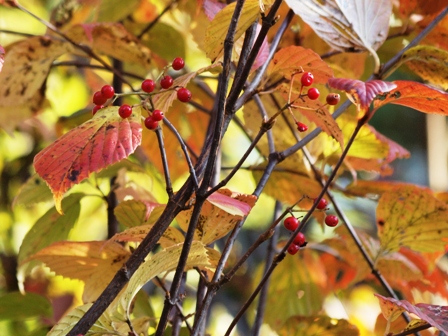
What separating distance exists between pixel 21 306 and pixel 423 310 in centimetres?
57

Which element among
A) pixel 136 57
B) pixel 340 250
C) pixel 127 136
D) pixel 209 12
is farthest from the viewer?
pixel 340 250

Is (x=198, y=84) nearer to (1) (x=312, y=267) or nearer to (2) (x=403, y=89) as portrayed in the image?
(1) (x=312, y=267)

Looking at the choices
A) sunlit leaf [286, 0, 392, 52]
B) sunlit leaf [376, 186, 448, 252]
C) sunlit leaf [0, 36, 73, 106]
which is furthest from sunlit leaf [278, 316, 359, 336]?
sunlit leaf [0, 36, 73, 106]

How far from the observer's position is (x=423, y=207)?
702mm

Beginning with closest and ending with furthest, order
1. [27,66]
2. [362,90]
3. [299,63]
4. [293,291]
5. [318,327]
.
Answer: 1. [362,90]
2. [299,63]
3. [318,327]
4. [27,66]
5. [293,291]

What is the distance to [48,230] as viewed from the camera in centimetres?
79

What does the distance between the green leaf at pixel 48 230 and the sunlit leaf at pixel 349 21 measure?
1.37 ft

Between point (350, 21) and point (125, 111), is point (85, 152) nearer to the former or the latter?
point (125, 111)

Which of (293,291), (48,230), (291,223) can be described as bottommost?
(293,291)

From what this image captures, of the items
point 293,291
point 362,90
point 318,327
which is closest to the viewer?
point 362,90

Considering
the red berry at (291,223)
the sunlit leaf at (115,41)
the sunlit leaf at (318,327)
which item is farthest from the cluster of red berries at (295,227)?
the sunlit leaf at (115,41)

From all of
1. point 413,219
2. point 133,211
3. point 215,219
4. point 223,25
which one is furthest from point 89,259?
point 413,219

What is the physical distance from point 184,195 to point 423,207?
37 centimetres

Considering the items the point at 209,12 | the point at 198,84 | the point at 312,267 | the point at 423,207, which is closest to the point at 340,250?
the point at 312,267
